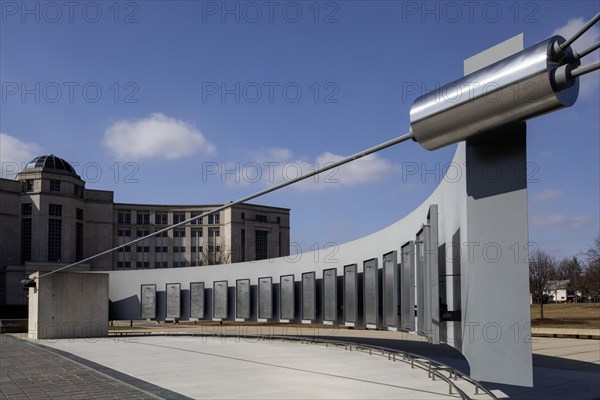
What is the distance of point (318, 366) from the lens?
18734 mm

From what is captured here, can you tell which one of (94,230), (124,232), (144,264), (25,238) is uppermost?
(124,232)

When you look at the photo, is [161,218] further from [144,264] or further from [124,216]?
[144,264]

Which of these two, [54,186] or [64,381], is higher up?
[54,186]

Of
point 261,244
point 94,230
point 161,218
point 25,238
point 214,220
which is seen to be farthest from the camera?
point 214,220

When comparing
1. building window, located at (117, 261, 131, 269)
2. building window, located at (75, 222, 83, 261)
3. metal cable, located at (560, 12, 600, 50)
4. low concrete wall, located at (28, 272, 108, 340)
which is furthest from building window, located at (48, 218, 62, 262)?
metal cable, located at (560, 12, 600, 50)

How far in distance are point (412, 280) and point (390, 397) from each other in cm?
268

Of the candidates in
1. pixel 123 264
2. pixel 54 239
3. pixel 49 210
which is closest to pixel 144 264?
pixel 123 264

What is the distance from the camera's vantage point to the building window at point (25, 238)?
88.2m

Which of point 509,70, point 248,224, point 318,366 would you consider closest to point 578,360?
point 318,366

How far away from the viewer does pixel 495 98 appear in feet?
17.3

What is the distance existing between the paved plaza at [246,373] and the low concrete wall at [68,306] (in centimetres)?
497

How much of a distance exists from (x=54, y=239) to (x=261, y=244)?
44.5 meters

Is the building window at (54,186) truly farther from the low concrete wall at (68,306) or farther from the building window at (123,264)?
the low concrete wall at (68,306)

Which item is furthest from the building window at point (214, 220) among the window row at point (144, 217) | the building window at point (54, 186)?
the building window at point (54, 186)
